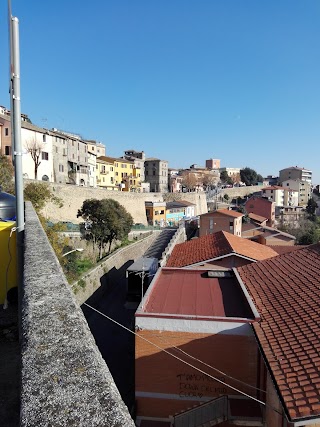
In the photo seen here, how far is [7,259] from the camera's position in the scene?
4.96 m

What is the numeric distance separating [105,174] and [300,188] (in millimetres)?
58310

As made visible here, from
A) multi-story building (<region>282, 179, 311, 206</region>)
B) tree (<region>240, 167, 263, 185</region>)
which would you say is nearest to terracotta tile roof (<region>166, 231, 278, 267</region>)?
multi-story building (<region>282, 179, 311, 206</region>)

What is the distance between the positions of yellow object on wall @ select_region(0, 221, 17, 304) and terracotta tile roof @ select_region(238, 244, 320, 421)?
179 inches

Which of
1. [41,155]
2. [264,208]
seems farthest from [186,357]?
[264,208]

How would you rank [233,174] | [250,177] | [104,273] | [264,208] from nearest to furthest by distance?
[104,273] < [264,208] < [250,177] < [233,174]

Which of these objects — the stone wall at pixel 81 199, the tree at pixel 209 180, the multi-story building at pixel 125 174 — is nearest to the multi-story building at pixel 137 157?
the multi-story building at pixel 125 174

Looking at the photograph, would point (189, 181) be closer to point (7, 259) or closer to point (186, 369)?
point (186, 369)

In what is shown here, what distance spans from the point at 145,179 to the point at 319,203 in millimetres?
43340

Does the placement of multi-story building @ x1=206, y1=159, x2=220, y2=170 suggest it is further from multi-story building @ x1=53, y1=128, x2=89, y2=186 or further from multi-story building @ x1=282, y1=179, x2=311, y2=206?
multi-story building @ x1=53, y1=128, x2=89, y2=186

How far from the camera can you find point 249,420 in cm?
709

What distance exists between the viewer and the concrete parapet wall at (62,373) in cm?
115

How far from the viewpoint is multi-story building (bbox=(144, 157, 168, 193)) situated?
78.9 metres

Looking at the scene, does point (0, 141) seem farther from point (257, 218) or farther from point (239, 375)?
point (257, 218)

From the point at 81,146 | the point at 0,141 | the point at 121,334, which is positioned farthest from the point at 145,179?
the point at 121,334
